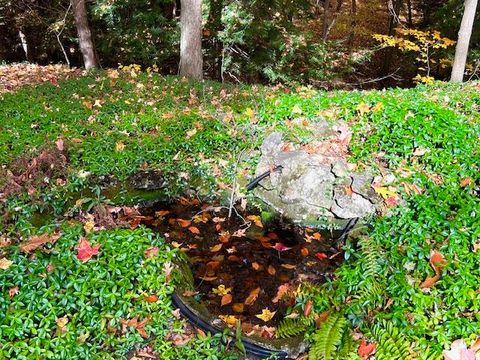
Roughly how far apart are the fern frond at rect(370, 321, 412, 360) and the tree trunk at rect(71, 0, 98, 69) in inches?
414

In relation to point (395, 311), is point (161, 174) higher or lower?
higher

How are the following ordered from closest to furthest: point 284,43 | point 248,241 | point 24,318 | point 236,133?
point 24,318
point 248,241
point 236,133
point 284,43

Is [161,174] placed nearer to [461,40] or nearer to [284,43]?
[284,43]

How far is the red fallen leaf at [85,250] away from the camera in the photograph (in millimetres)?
3291

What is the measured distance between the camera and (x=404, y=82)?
48.8 feet

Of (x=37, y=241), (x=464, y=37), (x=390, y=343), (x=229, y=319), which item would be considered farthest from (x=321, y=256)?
(x=464, y=37)

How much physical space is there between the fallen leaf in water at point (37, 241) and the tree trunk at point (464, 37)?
1009 centimetres

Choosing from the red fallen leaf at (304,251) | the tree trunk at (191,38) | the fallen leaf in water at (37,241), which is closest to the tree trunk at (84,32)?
the tree trunk at (191,38)

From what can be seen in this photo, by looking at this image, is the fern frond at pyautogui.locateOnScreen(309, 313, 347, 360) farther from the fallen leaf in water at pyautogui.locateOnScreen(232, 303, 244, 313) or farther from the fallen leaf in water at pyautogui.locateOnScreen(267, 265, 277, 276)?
the fallen leaf in water at pyautogui.locateOnScreen(267, 265, 277, 276)

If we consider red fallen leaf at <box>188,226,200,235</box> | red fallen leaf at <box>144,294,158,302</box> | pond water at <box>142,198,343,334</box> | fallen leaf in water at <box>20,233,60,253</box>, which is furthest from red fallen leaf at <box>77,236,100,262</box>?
red fallen leaf at <box>188,226,200,235</box>

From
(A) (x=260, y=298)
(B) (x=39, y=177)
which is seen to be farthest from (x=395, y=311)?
(B) (x=39, y=177)

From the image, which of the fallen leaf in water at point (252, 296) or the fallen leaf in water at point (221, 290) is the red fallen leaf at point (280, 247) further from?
the fallen leaf in water at point (221, 290)

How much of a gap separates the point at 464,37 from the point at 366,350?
364 inches

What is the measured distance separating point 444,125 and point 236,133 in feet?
9.62
